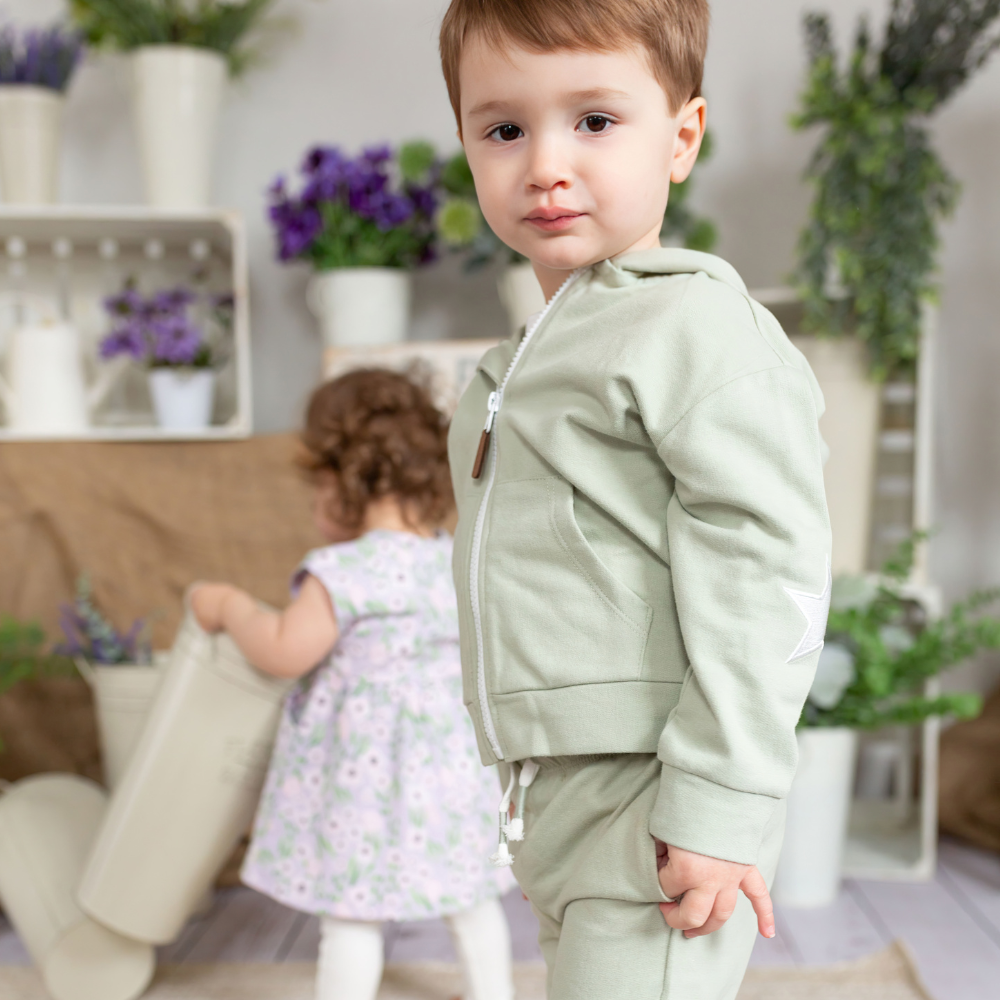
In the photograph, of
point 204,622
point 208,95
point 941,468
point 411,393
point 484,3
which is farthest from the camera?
point 941,468

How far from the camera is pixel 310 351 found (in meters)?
2.20

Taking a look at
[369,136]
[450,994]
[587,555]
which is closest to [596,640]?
[587,555]

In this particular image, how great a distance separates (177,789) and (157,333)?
889mm

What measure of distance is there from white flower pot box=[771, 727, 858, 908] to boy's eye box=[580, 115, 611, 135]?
1283mm

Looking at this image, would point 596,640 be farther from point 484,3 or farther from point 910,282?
point 910,282

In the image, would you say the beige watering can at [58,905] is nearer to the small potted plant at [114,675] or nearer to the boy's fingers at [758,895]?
the small potted plant at [114,675]

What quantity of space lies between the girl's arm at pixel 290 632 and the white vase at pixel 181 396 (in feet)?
2.33

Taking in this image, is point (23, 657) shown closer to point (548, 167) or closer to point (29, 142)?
point (29, 142)

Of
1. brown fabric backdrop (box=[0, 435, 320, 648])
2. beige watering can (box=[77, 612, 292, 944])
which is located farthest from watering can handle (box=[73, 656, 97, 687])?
beige watering can (box=[77, 612, 292, 944])

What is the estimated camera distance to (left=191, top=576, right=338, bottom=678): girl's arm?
1.24m

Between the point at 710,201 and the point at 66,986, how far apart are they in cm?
175

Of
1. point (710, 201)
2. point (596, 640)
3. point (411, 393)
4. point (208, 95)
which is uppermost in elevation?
point (208, 95)

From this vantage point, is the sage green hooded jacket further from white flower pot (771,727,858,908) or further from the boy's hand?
white flower pot (771,727,858,908)

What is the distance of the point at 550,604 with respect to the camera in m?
0.65
